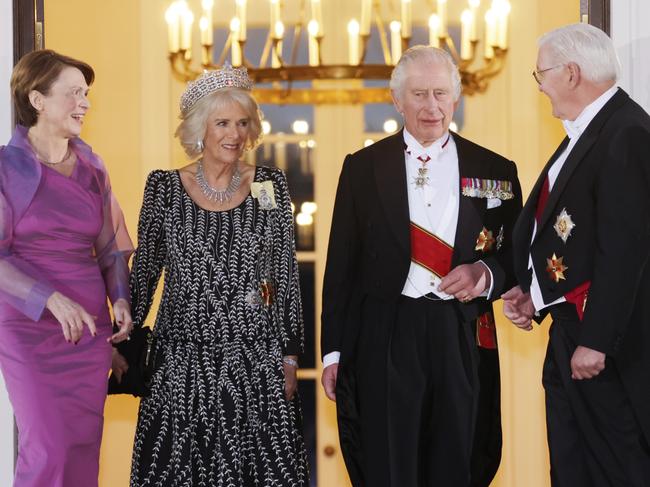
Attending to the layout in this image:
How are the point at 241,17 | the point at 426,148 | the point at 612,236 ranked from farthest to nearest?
the point at 241,17 → the point at 426,148 → the point at 612,236

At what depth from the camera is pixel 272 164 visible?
213 inches

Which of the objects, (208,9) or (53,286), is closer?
(53,286)

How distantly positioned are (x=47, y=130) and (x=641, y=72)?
83.8 inches

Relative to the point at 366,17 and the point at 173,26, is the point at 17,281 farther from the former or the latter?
the point at 366,17

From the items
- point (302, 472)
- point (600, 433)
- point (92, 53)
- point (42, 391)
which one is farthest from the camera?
point (92, 53)

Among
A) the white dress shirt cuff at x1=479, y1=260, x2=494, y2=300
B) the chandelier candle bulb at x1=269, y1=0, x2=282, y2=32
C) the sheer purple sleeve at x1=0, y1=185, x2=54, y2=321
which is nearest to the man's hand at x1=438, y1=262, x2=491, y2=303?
the white dress shirt cuff at x1=479, y1=260, x2=494, y2=300

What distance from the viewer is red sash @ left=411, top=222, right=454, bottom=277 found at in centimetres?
346

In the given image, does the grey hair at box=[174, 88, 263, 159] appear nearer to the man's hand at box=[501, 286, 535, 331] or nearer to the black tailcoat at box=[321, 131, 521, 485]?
the black tailcoat at box=[321, 131, 521, 485]

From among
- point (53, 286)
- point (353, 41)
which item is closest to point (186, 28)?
point (353, 41)

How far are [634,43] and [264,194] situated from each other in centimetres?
155

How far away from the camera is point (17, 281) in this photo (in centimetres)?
334

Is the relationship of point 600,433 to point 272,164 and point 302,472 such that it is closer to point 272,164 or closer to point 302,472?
point 302,472

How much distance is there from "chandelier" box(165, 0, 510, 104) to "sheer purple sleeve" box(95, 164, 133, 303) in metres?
1.57

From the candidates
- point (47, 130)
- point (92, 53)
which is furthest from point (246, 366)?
point (92, 53)
